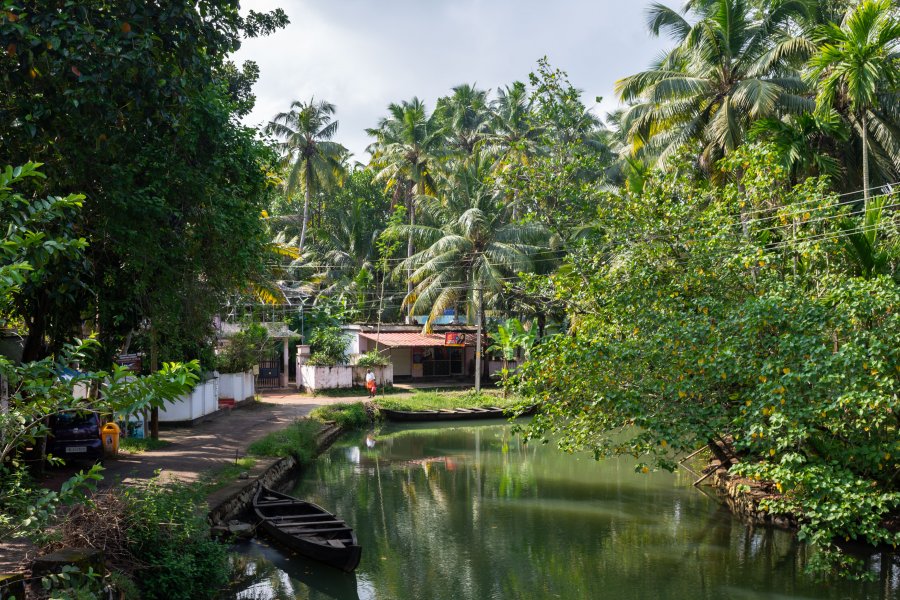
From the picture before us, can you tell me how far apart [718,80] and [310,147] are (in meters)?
23.1

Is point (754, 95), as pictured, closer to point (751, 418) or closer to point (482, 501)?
point (751, 418)

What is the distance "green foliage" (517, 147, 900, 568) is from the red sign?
21355 mm

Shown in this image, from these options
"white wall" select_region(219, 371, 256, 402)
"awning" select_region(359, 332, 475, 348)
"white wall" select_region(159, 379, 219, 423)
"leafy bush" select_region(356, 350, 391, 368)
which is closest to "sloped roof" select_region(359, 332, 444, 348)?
"awning" select_region(359, 332, 475, 348)

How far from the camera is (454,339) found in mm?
36188

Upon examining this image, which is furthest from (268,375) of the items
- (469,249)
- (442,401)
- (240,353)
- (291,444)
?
(291,444)

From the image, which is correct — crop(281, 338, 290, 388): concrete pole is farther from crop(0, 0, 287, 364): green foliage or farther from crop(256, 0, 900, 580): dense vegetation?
crop(0, 0, 287, 364): green foliage

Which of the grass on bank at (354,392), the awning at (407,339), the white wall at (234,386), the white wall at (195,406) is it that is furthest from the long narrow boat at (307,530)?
the awning at (407,339)

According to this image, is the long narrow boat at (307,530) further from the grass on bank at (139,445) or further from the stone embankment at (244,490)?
the grass on bank at (139,445)

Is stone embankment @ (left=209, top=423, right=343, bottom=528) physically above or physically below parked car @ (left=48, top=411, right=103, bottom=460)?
below

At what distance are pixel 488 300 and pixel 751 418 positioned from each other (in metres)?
25.6

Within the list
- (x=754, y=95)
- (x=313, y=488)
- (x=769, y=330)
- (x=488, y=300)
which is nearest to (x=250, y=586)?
(x=313, y=488)

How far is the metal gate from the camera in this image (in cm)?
3428

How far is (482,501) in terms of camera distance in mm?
15812

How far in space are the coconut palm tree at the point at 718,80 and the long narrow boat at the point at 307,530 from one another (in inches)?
458
